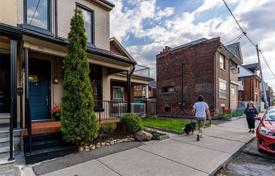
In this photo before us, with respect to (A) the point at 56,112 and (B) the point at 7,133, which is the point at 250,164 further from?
(B) the point at 7,133

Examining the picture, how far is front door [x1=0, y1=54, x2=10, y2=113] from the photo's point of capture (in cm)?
636

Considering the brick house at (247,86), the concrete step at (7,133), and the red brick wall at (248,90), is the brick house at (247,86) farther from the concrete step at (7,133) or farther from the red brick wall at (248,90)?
the concrete step at (7,133)

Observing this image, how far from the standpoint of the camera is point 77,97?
5.25 meters

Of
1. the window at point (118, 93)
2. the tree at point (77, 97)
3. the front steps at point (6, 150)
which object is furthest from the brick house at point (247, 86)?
the front steps at point (6, 150)

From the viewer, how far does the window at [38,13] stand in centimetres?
718

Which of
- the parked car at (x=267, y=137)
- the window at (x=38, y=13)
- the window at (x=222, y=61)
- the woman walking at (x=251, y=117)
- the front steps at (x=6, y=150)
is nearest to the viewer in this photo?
the front steps at (x=6, y=150)

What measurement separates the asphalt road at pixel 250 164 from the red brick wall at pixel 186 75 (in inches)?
387

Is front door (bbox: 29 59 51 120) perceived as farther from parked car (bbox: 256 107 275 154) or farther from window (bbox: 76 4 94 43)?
parked car (bbox: 256 107 275 154)

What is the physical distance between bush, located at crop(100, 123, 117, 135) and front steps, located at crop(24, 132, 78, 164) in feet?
3.88

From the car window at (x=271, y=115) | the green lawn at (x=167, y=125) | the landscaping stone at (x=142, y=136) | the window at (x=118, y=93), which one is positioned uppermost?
the window at (x=118, y=93)

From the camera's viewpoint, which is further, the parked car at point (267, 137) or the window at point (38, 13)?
the window at point (38, 13)

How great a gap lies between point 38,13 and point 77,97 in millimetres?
4830

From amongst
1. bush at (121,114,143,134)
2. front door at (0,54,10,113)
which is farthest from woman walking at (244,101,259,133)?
front door at (0,54,10,113)

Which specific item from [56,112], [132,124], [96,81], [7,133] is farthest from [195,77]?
[7,133]
